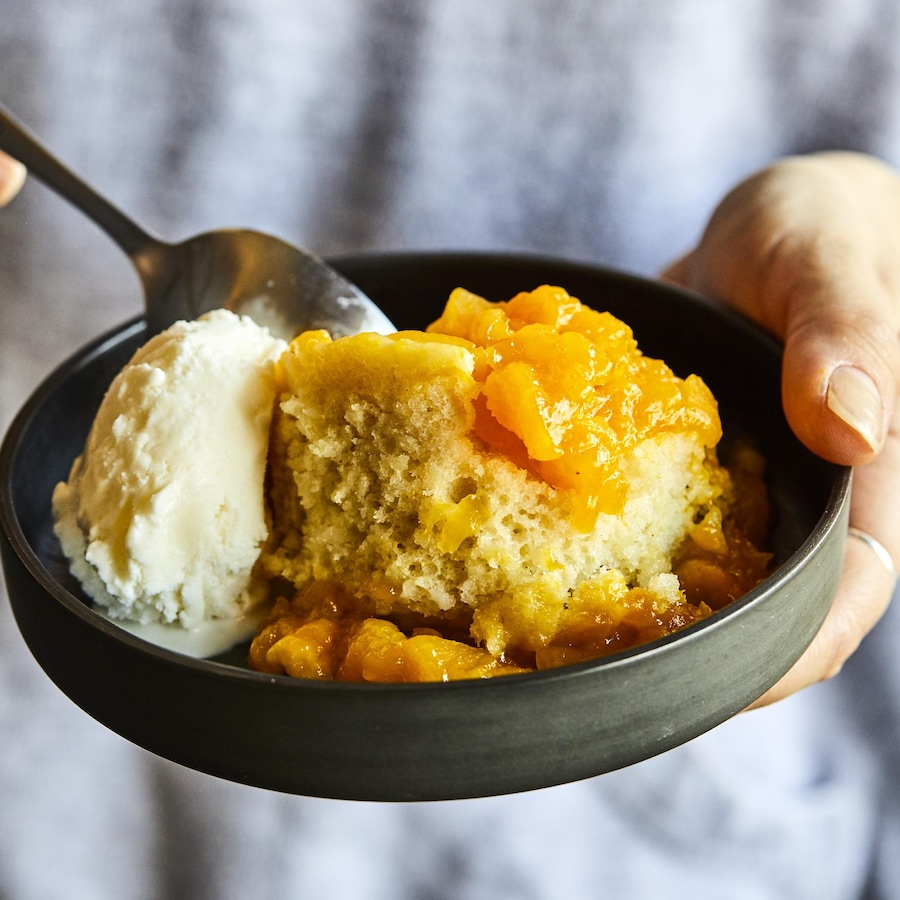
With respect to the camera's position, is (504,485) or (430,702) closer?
(430,702)

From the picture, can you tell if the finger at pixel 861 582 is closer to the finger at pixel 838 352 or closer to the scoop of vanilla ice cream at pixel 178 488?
the finger at pixel 838 352

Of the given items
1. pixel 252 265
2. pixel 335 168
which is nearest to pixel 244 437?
pixel 252 265

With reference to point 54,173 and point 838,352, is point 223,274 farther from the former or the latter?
point 838,352

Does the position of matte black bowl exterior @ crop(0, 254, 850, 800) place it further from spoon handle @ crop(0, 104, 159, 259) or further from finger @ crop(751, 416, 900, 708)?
spoon handle @ crop(0, 104, 159, 259)

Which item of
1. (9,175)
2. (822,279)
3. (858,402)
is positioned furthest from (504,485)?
(9,175)

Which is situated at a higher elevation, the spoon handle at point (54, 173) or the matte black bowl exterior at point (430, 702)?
the spoon handle at point (54, 173)

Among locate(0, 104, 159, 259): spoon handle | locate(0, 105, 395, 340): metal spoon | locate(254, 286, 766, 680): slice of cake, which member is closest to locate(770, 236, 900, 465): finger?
locate(254, 286, 766, 680): slice of cake

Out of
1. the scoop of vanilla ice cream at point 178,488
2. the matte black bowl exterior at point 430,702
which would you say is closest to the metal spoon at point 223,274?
the scoop of vanilla ice cream at point 178,488
